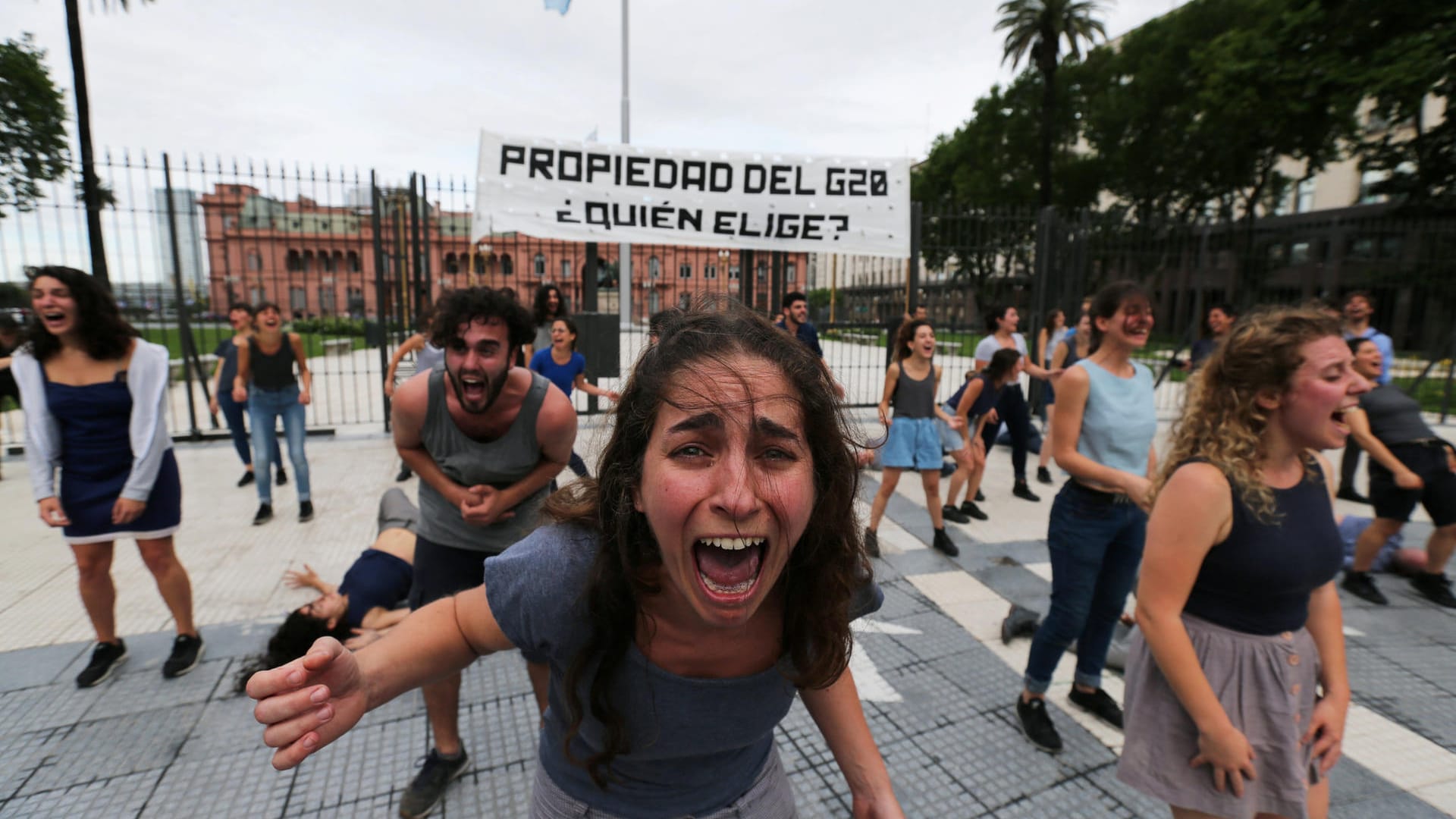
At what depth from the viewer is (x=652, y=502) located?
113cm

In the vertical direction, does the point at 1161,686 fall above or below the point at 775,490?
below

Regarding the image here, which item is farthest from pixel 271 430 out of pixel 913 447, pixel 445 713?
pixel 913 447

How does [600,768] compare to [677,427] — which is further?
[600,768]

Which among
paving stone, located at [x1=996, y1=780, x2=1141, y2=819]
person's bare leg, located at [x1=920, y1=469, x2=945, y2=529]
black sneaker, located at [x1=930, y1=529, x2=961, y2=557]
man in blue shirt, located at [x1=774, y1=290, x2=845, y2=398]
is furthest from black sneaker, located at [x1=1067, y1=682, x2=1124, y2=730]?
man in blue shirt, located at [x1=774, y1=290, x2=845, y2=398]

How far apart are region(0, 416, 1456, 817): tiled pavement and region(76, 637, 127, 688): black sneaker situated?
0.20 feet

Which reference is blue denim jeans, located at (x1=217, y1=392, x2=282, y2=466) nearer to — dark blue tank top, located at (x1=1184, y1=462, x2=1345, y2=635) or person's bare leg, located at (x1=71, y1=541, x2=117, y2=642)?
person's bare leg, located at (x1=71, y1=541, x2=117, y2=642)

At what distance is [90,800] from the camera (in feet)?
7.99

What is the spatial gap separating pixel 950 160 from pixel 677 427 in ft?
115

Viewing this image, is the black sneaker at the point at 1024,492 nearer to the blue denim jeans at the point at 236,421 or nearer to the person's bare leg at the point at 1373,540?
the person's bare leg at the point at 1373,540

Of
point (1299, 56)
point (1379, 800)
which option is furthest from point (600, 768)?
point (1299, 56)

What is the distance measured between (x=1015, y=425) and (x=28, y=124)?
37.2 feet

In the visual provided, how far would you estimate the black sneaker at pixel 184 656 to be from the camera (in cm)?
322

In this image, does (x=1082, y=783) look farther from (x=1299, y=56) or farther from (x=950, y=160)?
(x=950, y=160)

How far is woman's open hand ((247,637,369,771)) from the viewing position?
99 cm
